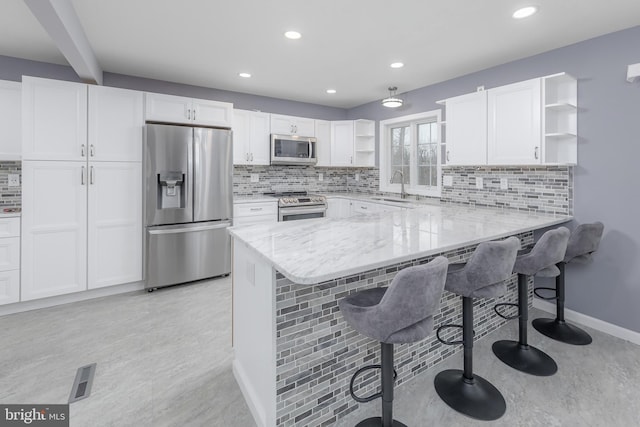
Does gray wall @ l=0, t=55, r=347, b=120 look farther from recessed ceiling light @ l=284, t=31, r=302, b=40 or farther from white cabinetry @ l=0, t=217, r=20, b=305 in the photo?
recessed ceiling light @ l=284, t=31, r=302, b=40

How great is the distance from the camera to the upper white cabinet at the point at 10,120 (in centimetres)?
305

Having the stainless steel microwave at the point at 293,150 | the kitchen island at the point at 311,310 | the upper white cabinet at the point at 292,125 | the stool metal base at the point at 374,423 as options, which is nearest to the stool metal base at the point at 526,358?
the kitchen island at the point at 311,310

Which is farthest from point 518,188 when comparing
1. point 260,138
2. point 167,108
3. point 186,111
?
point 167,108

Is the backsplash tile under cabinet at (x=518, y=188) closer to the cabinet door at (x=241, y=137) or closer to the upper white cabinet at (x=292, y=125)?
the upper white cabinet at (x=292, y=125)

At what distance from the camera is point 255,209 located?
428 centimetres

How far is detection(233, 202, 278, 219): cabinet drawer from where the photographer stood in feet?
13.6

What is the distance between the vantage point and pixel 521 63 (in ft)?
10.4

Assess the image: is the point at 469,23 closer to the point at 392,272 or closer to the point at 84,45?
the point at 392,272

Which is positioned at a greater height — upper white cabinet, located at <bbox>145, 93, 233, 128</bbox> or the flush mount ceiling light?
the flush mount ceiling light

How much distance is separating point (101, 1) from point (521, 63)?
3.68 m

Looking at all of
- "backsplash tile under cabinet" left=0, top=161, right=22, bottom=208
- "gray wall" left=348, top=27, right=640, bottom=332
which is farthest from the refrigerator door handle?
"gray wall" left=348, top=27, right=640, bottom=332

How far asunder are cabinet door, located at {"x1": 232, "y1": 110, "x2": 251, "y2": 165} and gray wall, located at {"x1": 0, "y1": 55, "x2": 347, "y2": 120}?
0.30m

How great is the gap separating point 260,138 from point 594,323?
4.23m

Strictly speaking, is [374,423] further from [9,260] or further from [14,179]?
[14,179]
